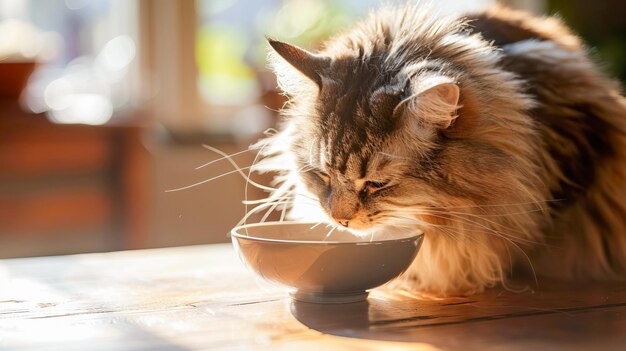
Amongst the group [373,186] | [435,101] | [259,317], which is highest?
[435,101]

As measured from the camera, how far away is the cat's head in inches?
51.3

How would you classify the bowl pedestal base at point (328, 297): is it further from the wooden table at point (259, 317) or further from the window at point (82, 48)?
the window at point (82, 48)

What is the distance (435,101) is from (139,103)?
10.7 ft

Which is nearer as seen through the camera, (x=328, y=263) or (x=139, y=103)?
(x=328, y=263)

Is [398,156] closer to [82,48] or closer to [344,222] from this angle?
[344,222]

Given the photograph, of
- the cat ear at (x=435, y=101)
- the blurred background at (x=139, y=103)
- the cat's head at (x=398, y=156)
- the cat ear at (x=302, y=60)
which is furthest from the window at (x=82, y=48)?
the cat ear at (x=435, y=101)

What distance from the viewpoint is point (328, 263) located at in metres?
1.15

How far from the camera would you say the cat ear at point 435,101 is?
120 centimetres

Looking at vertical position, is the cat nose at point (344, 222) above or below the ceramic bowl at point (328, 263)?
above

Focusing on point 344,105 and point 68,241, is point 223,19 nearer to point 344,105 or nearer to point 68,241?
point 68,241

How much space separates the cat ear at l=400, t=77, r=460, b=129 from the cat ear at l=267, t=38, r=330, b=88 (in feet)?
0.74

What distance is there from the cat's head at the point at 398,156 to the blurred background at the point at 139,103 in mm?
2142

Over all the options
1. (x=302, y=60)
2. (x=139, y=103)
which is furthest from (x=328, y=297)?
(x=139, y=103)

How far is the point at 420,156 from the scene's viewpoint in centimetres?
132
